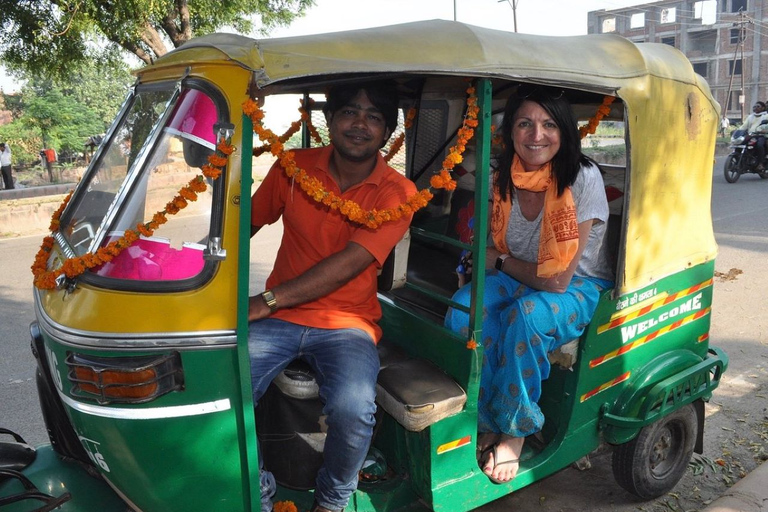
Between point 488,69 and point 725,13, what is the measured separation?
54020 mm

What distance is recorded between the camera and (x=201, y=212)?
6.44ft

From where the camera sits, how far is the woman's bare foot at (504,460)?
2609 millimetres

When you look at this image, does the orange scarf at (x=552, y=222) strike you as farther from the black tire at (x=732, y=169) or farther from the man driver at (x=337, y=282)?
the black tire at (x=732, y=169)

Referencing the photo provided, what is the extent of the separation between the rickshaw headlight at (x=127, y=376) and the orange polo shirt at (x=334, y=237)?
2.08ft

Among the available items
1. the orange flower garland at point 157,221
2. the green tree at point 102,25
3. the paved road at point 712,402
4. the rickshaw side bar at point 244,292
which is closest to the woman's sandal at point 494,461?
the paved road at point 712,402

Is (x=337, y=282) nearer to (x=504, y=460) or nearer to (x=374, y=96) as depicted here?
(x=374, y=96)

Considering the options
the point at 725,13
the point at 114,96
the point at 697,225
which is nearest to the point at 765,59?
the point at 725,13

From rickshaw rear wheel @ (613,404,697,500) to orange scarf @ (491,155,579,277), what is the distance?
41.1 inches

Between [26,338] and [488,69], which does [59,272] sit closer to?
[488,69]

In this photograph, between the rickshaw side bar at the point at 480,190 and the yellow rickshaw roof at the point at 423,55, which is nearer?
the yellow rickshaw roof at the point at 423,55

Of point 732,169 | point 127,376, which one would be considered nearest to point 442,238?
point 127,376

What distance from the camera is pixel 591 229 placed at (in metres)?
2.65

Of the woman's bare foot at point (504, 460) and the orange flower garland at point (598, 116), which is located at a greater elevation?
the orange flower garland at point (598, 116)

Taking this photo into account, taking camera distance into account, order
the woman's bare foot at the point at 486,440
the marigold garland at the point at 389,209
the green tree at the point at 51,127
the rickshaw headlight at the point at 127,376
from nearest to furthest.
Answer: the rickshaw headlight at the point at 127,376 < the marigold garland at the point at 389,209 < the woman's bare foot at the point at 486,440 < the green tree at the point at 51,127
